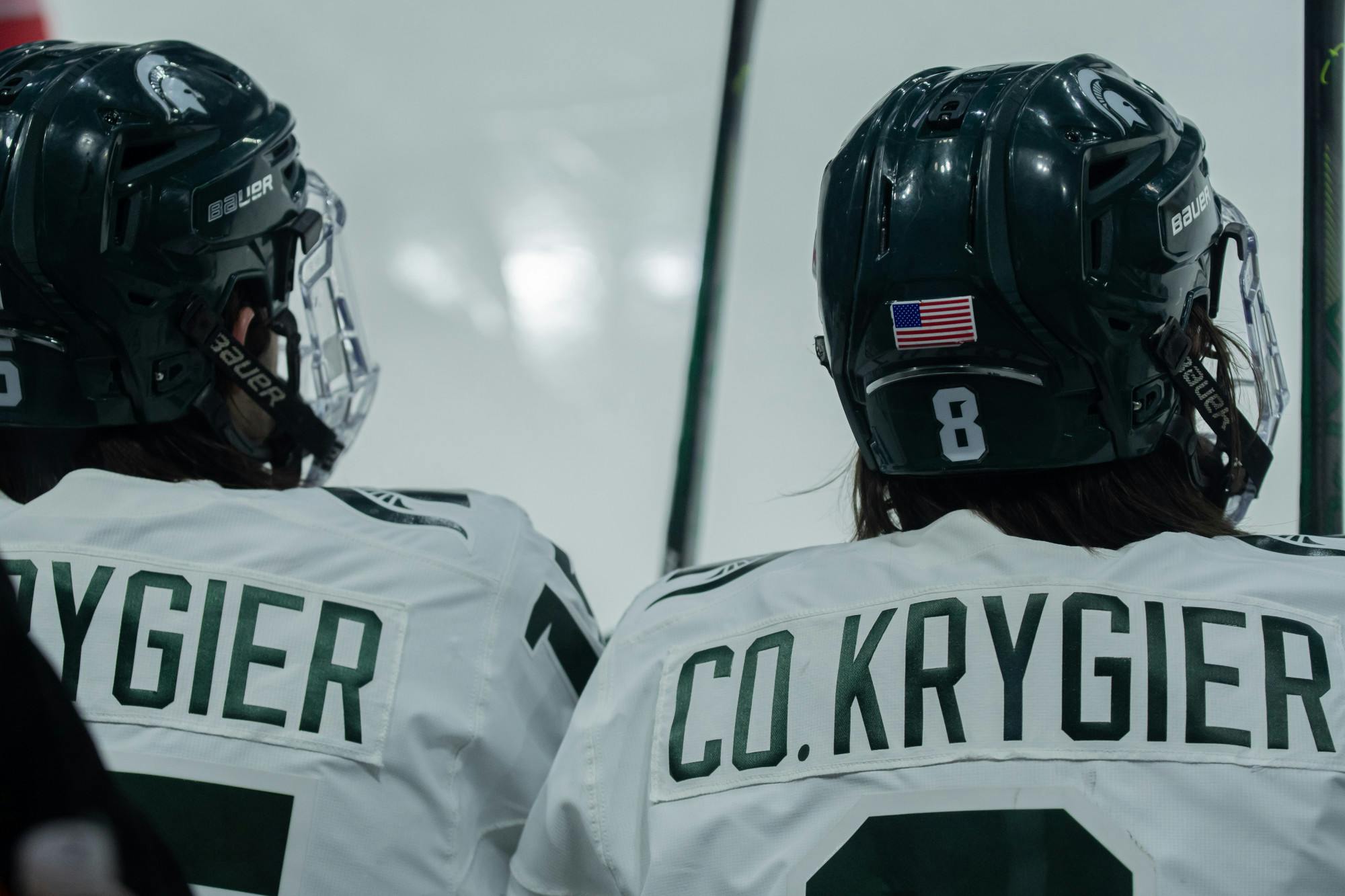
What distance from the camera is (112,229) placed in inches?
56.4

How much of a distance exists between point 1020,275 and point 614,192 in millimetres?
2365

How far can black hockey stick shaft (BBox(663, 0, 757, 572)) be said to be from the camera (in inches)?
97.5

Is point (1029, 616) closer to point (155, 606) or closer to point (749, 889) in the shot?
point (749, 889)

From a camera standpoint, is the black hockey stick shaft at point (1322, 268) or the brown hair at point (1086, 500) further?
the black hockey stick shaft at point (1322, 268)

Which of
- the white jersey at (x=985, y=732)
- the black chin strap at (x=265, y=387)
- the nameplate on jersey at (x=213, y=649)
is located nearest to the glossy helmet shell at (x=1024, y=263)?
the white jersey at (x=985, y=732)

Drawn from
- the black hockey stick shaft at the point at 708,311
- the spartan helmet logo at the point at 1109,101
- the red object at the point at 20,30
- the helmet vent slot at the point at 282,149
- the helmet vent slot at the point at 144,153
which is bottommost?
the black hockey stick shaft at the point at 708,311

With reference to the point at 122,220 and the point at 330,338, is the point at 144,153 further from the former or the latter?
the point at 330,338

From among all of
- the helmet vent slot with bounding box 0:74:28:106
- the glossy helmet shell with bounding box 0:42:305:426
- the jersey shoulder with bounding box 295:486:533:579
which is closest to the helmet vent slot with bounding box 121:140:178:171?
the glossy helmet shell with bounding box 0:42:305:426

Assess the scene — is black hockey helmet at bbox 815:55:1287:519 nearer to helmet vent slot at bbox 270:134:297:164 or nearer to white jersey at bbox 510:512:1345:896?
white jersey at bbox 510:512:1345:896

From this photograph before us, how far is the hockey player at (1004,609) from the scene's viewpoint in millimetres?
1019

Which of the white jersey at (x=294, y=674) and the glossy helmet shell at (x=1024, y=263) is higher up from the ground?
the glossy helmet shell at (x=1024, y=263)

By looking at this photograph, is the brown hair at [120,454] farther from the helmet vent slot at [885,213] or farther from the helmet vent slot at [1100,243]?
the helmet vent slot at [1100,243]

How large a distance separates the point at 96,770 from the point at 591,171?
3.18 meters

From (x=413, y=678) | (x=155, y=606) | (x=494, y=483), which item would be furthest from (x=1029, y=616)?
(x=494, y=483)
